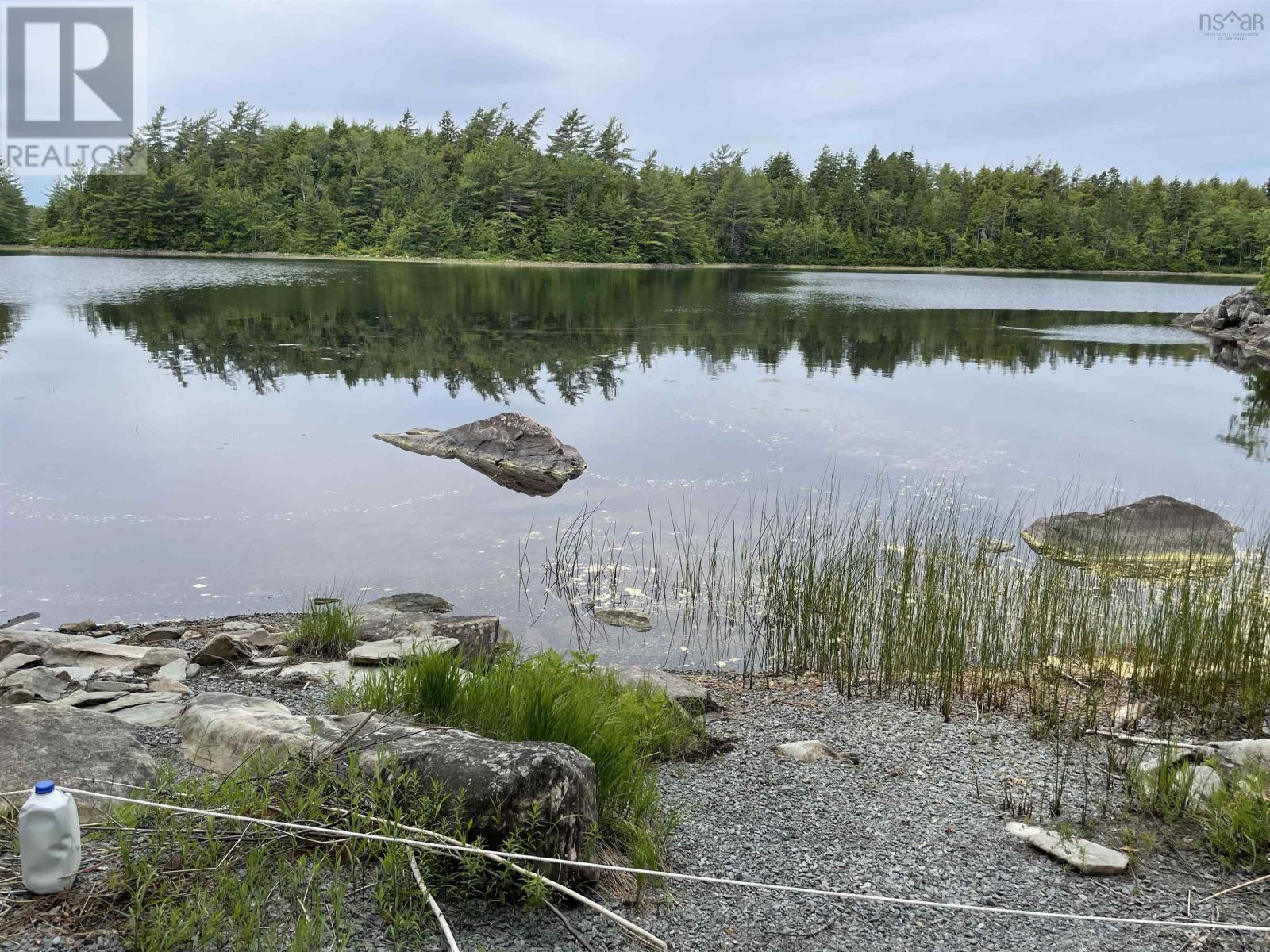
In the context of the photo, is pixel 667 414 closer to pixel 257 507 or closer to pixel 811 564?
pixel 257 507

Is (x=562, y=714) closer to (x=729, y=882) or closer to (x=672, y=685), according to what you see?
(x=729, y=882)

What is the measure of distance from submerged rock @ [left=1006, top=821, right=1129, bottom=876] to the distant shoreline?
219 ft

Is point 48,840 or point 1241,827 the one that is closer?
point 48,840

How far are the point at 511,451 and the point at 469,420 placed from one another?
3856mm

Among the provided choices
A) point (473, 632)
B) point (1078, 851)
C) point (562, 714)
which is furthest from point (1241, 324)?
A: point (562, 714)

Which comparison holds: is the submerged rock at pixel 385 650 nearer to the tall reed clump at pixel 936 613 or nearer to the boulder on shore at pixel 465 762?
the boulder on shore at pixel 465 762

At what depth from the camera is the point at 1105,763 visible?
4859mm

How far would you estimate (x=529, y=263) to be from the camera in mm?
71812

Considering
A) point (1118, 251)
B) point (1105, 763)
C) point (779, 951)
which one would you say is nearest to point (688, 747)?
point (779, 951)

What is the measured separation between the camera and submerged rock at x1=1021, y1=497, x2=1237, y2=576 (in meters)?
9.03

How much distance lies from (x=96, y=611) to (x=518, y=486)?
5778 mm

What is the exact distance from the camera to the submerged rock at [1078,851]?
372cm

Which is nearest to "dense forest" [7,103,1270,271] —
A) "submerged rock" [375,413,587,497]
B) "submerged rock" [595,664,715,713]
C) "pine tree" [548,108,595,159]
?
"pine tree" [548,108,595,159]

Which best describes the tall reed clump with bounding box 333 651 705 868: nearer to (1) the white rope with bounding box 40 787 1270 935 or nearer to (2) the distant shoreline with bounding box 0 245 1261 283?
(1) the white rope with bounding box 40 787 1270 935
